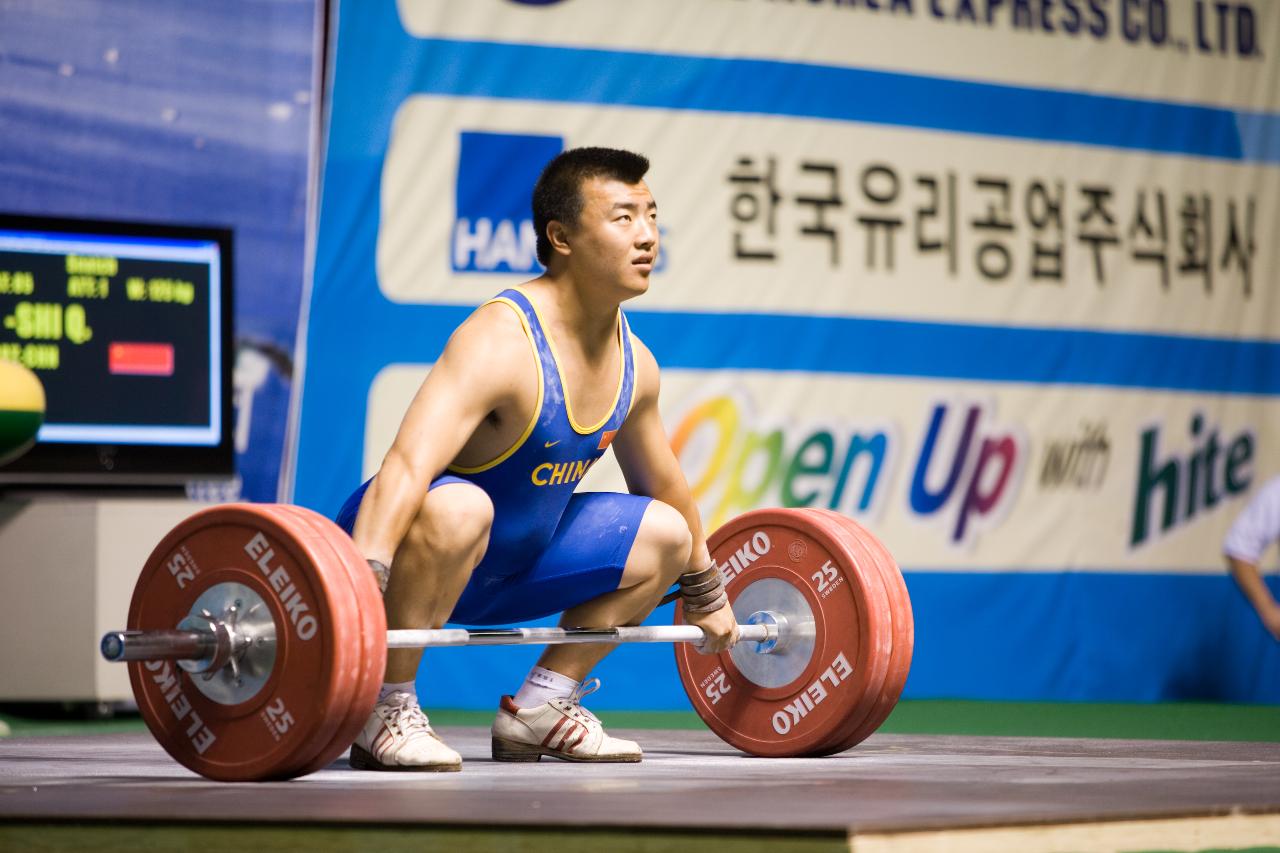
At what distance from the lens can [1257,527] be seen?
5.81 metres

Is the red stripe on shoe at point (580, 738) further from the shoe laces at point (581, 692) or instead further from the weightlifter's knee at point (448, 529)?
the weightlifter's knee at point (448, 529)

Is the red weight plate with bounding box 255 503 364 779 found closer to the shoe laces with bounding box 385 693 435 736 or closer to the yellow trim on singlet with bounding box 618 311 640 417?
the shoe laces with bounding box 385 693 435 736

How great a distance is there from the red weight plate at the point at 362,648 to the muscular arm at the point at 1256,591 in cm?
379

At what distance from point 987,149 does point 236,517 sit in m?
3.78

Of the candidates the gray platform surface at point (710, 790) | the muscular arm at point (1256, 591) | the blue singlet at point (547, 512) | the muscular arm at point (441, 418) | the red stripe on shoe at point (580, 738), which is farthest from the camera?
the muscular arm at point (1256, 591)

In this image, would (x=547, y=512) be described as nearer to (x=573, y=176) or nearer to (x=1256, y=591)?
(x=573, y=176)

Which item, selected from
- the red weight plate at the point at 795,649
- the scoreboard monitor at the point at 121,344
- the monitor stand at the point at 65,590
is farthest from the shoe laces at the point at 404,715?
the scoreboard monitor at the point at 121,344

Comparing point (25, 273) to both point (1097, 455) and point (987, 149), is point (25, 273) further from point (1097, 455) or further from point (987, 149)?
point (1097, 455)

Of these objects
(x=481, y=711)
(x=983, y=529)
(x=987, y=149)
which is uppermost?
(x=987, y=149)

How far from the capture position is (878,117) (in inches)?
228

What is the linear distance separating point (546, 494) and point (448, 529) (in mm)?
276

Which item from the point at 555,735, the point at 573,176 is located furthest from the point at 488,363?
the point at 555,735

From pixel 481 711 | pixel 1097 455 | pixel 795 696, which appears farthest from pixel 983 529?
pixel 795 696

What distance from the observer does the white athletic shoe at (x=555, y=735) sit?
3.10 metres
